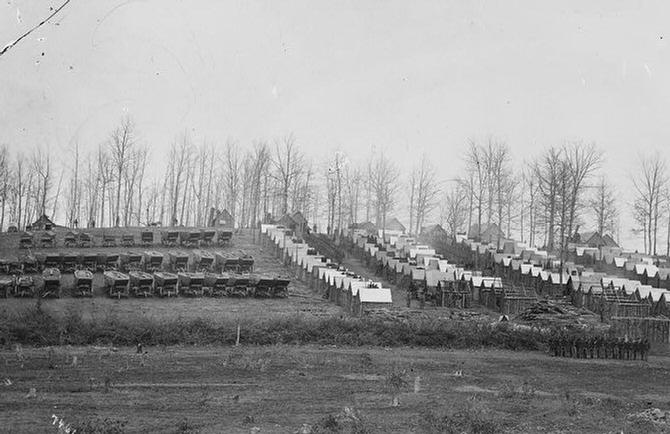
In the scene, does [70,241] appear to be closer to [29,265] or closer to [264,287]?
[29,265]

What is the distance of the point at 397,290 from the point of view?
4878 centimetres

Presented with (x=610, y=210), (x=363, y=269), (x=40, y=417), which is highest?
(x=610, y=210)

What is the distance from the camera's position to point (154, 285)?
136ft

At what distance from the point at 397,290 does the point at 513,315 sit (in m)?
9.71

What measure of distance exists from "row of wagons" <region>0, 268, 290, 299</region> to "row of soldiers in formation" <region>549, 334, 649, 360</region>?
15.9m

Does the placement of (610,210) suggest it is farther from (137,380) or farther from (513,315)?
(137,380)

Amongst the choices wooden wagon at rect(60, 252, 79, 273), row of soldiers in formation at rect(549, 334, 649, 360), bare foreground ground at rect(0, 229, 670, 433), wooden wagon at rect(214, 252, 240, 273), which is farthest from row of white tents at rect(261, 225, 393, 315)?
wooden wagon at rect(60, 252, 79, 273)

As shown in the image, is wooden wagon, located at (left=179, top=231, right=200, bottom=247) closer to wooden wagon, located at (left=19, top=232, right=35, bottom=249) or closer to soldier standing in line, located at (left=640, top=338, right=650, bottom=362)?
wooden wagon, located at (left=19, top=232, right=35, bottom=249)

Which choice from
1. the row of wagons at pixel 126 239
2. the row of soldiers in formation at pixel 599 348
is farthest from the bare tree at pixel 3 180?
the row of soldiers in formation at pixel 599 348

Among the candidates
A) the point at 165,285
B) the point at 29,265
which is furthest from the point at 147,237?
the point at 165,285

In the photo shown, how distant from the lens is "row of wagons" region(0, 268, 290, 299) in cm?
3916

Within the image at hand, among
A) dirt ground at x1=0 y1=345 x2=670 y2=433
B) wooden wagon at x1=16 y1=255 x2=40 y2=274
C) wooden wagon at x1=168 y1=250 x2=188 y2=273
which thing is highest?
wooden wagon at x1=168 y1=250 x2=188 y2=273

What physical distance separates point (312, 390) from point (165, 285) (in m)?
20.9

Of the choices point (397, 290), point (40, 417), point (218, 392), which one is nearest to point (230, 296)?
point (397, 290)
